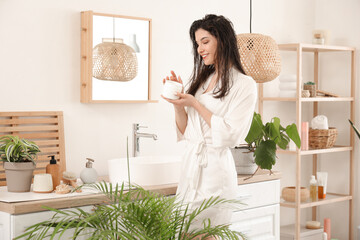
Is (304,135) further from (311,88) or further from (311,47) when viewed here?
(311,47)

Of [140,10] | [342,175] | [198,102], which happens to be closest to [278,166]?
[342,175]

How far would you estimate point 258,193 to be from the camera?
317 centimetres

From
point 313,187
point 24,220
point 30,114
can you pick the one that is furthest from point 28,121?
point 313,187

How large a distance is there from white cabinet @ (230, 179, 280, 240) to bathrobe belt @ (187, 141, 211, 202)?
1.94ft

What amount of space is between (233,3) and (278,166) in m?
1.27

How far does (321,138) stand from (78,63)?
2.04 m

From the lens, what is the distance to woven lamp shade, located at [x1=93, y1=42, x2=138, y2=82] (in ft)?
9.99

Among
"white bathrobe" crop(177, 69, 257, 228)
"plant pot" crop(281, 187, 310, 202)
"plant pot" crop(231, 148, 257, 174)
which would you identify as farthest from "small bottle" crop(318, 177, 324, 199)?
"white bathrobe" crop(177, 69, 257, 228)

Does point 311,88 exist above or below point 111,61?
below

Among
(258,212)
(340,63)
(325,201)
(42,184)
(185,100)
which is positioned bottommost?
(325,201)

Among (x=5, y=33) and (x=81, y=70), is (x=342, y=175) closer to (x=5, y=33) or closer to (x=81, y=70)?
(x=81, y=70)

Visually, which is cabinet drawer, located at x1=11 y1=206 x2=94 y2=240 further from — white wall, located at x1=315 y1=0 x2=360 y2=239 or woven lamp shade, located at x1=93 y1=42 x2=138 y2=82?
white wall, located at x1=315 y1=0 x2=360 y2=239

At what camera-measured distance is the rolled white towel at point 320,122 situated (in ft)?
14.1

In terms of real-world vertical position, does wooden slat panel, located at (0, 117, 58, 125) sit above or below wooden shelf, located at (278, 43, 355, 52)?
below
